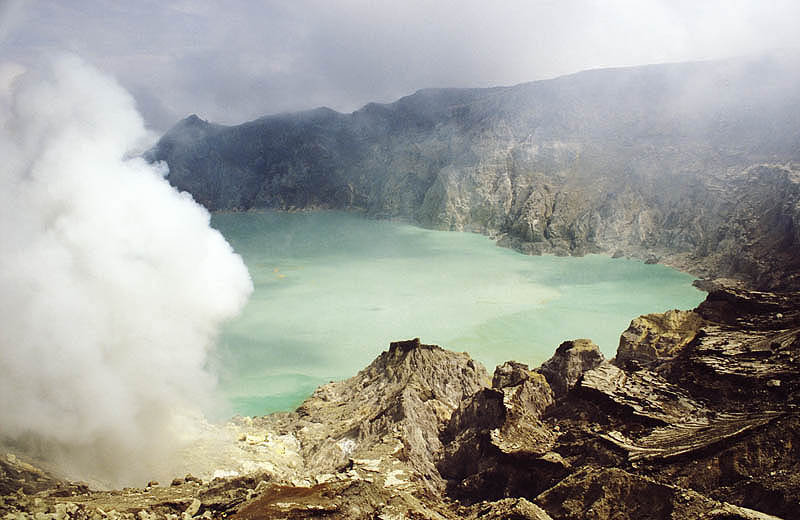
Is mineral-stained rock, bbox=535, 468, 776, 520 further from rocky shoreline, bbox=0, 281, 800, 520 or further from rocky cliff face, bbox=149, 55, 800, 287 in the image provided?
rocky cliff face, bbox=149, 55, 800, 287

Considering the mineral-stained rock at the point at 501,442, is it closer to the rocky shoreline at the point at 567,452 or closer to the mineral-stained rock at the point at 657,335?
the rocky shoreline at the point at 567,452

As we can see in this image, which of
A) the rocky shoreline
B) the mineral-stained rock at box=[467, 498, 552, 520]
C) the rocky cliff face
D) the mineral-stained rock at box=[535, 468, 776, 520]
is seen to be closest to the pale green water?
the rocky cliff face

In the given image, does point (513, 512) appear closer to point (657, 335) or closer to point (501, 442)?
point (501, 442)

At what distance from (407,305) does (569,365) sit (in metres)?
15.7

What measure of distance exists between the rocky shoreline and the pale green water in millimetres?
6683

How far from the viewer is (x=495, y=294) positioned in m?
30.7

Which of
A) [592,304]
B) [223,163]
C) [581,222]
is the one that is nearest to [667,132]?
[581,222]

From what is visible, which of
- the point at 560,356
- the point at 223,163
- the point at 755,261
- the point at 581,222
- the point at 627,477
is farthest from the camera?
the point at 223,163

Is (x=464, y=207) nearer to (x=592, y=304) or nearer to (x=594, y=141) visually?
(x=594, y=141)

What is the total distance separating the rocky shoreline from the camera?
247 inches

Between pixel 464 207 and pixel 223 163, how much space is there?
129ft

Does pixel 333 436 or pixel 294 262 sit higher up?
pixel 294 262

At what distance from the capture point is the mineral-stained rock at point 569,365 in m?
12.8

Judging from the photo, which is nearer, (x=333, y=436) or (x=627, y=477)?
(x=627, y=477)
